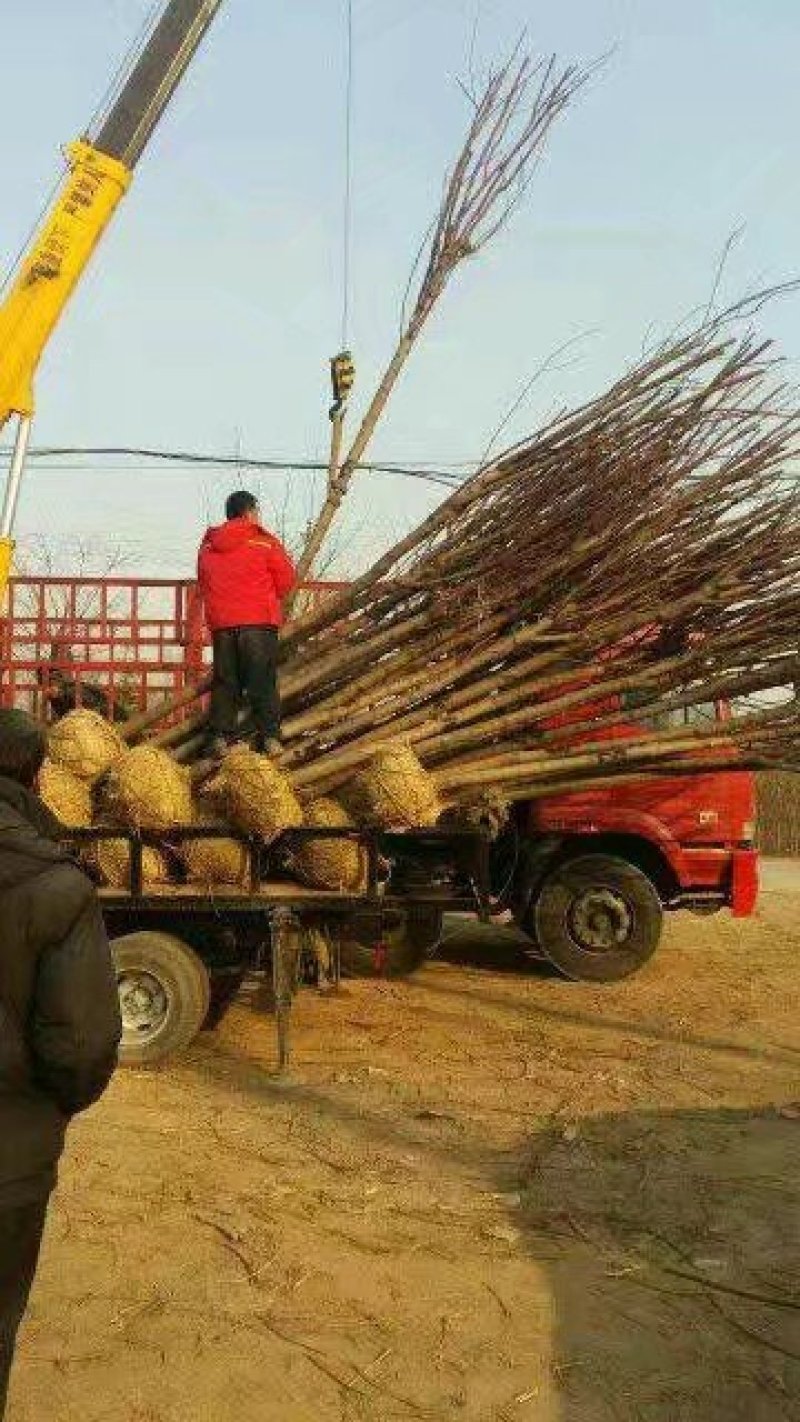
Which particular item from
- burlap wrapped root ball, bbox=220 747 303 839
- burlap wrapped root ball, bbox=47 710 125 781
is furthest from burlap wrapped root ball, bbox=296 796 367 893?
burlap wrapped root ball, bbox=47 710 125 781

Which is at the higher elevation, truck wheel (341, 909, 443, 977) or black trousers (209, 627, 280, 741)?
black trousers (209, 627, 280, 741)

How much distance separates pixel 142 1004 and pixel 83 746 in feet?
4.42

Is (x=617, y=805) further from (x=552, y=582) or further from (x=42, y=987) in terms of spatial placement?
(x=42, y=987)

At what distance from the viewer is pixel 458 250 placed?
24.2ft

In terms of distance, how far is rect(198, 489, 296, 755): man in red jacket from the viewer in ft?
21.8

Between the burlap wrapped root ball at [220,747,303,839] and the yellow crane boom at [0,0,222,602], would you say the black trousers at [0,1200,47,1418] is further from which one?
the yellow crane boom at [0,0,222,602]

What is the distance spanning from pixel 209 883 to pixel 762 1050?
3.13 metres

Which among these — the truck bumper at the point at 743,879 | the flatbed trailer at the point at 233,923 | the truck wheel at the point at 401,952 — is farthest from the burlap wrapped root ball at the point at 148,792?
the truck bumper at the point at 743,879

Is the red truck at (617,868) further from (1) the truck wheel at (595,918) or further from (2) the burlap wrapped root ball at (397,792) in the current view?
(2) the burlap wrapped root ball at (397,792)

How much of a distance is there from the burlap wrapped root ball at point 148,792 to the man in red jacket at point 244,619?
0.43 meters

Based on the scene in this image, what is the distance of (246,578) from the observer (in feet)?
21.9

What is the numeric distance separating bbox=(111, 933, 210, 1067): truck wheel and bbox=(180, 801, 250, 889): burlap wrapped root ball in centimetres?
39

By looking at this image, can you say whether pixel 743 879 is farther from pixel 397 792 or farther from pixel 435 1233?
pixel 435 1233

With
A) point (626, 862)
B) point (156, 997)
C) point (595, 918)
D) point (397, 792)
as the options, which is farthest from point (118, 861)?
point (626, 862)
